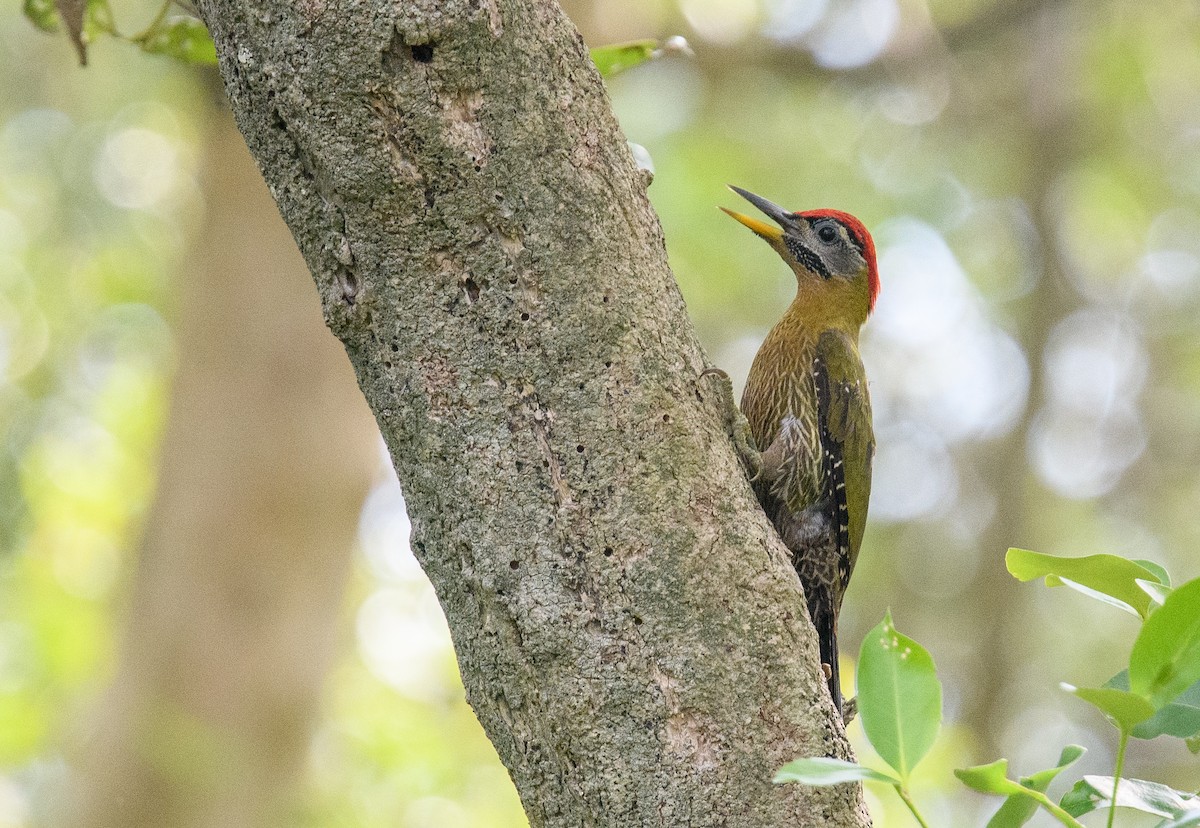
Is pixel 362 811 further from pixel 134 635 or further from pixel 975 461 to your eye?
pixel 975 461

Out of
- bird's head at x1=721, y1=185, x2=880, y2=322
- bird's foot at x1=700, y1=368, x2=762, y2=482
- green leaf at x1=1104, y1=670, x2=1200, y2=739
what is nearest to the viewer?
green leaf at x1=1104, y1=670, x2=1200, y2=739

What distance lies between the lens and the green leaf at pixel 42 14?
2.34 metres

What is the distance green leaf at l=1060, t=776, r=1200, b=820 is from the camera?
1.21 m

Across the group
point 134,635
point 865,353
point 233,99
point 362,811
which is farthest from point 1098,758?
point 233,99

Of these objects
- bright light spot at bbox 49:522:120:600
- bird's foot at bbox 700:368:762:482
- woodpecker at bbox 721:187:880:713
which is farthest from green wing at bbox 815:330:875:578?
bright light spot at bbox 49:522:120:600

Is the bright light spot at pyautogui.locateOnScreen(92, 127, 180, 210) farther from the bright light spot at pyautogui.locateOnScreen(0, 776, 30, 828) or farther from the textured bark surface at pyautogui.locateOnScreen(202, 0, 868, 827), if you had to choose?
the textured bark surface at pyautogui.locateOnScreen(202, 0, 868, 827)

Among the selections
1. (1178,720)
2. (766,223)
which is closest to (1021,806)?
(1178,720)

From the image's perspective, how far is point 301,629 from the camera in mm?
4965

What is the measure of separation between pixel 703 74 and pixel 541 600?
494 centimetres

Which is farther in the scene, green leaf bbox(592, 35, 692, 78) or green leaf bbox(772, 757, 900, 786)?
green leaf bbox(592, 35, 692, 78)

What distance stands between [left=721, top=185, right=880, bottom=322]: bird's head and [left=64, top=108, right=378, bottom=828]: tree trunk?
7.73 ft

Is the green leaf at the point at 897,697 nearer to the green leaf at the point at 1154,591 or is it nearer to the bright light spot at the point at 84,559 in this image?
the green leaf at the point at 1154,591

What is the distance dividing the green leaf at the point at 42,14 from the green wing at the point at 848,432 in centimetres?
201

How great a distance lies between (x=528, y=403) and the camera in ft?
5.02
